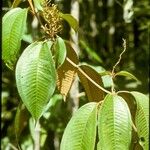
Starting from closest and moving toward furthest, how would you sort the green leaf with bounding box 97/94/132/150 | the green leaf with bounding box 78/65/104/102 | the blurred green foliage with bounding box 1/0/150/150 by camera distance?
the green leaf with bounding box 97/94/132/150, the green leaf with bounding box 78/65/104/102, the blurred green foliage with bounding box 1/0/150/150

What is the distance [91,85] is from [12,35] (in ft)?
0.54

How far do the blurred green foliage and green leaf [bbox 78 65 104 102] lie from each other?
0.85 feet

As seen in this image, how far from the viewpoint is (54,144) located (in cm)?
167

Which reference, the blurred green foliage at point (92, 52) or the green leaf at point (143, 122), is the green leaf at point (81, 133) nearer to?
the green leaf at point (143, 122)

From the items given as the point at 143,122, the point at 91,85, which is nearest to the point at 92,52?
the point at 91,85

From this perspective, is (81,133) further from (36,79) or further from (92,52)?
(92,52)

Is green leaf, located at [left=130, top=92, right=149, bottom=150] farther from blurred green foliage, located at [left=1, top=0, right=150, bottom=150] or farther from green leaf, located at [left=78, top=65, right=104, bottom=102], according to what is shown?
blurred green foliage, located at [left=1, top=0, right=150, bottom=150]

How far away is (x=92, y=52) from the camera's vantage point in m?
1.29

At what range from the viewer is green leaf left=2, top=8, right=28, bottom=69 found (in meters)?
0.68

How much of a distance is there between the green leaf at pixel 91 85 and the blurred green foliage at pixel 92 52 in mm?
260

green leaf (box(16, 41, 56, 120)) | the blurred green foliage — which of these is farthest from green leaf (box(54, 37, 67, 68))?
the blurred green foliage

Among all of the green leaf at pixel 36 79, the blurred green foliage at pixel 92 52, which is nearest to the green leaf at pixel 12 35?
the green leaf at pixel 36 79

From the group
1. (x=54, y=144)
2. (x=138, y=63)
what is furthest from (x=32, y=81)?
(x=138, y=63)

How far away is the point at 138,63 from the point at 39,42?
1.59 metres
